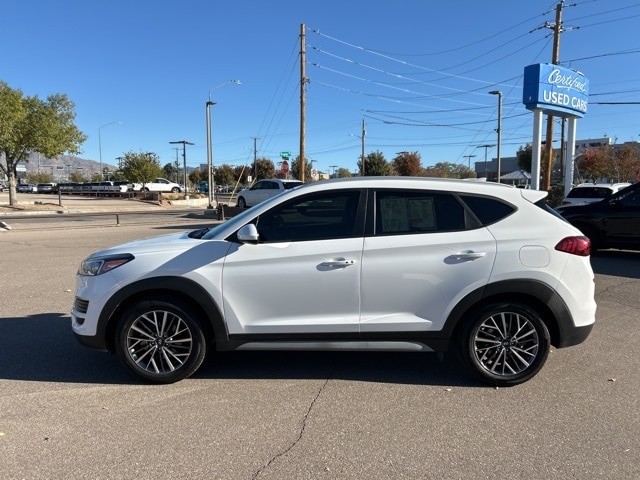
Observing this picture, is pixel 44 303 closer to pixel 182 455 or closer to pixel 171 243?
pixel 171 243

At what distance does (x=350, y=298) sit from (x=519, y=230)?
1.50 meters

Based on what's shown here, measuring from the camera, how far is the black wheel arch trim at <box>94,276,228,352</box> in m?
3.96

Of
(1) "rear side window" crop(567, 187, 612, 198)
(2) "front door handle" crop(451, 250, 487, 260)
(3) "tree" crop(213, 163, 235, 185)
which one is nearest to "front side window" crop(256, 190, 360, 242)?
(2) "front door handle" crop(451, 250, 487, 260)

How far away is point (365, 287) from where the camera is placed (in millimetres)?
3965

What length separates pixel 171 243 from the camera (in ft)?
Answer: 13.7

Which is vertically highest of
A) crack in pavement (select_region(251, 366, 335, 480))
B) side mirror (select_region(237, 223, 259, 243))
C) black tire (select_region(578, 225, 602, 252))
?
side mirror (select_region(237, 223, 259, 243))

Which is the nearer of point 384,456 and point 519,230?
point 384,456

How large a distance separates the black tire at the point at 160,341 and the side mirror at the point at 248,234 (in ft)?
2.47

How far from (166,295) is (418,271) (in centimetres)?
207

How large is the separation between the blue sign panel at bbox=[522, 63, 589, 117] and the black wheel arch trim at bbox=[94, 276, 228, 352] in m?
16.9

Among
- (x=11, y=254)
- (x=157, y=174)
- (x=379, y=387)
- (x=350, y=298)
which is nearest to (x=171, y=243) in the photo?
(x=350, y=298)

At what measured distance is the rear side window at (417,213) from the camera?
4.07 metres

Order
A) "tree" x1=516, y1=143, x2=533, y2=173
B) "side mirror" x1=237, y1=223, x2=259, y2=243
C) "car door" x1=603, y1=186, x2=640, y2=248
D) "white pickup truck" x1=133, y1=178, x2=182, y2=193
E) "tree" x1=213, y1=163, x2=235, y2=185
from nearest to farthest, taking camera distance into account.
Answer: "side mirror" x1=237, y1=223, x2=259, y2=243, "car door" x1=603, y1=186, x2=640, y2=248, "white pickup truck" x1=133, y1=178, x2=182, y2=193, "tree" x1=516, y1=143, x2=533, y2=173, "tree" x1=213, y1=163, x2=235, y2=185

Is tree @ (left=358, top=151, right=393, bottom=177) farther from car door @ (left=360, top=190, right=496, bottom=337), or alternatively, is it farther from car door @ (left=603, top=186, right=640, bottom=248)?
car door @ (left=360, top=190, right=496, bottom=337)
